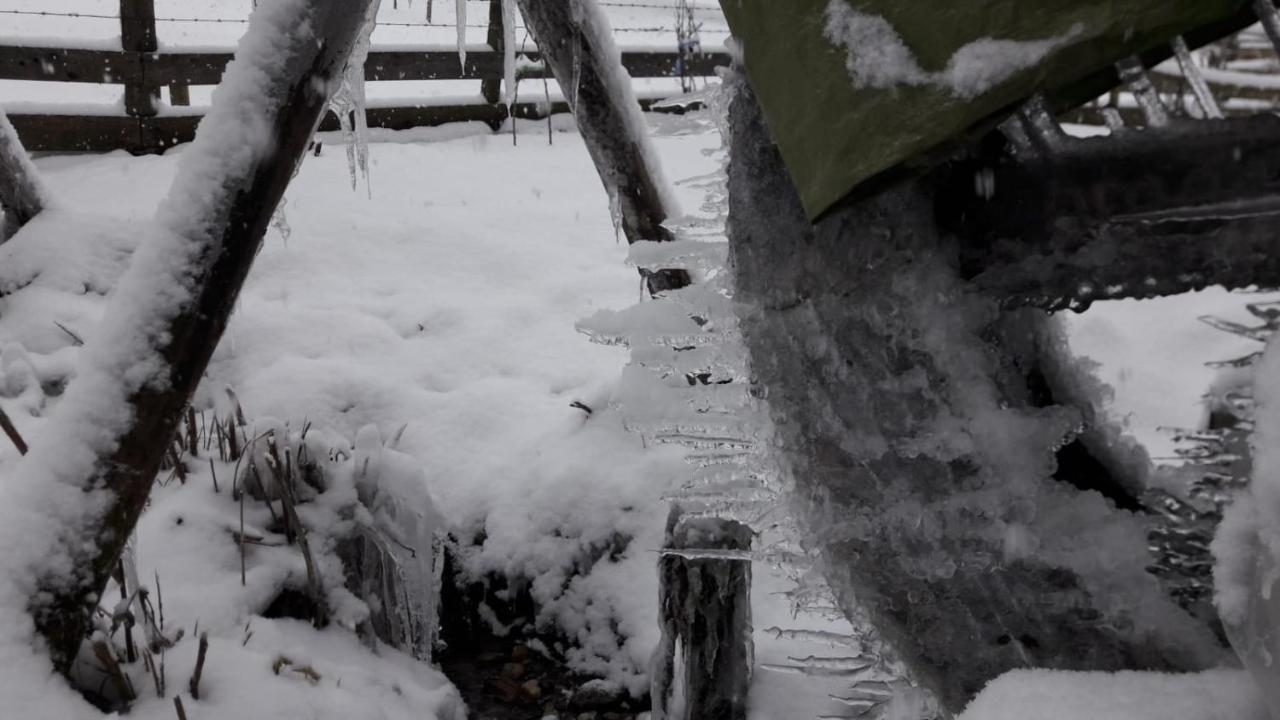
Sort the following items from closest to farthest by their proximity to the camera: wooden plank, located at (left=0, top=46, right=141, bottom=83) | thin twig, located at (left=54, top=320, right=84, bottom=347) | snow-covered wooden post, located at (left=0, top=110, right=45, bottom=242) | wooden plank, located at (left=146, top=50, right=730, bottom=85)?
thin twig, located at (left=54, top=320, right=84, bottom=347) → snow-covered wooden post, located at (left=0, top=110, right=45, bottom=242) → wooden plank, located at (left=0, top=46, right=141, bottom=83) → wooden plank, located at (left=146, top=50, right=730, bottom=85)

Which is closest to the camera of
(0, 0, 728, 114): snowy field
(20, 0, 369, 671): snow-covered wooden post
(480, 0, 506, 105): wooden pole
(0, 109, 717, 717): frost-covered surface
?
(20, 0, 369, 671): snow-covered wooden post

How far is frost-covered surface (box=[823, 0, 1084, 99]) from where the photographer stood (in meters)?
0.79

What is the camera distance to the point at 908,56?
851 mm

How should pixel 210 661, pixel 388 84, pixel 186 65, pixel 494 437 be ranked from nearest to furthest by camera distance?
1. pixel 210 661
2. pixel 494 437
3. pixel 186 65
4. pixel 388 84

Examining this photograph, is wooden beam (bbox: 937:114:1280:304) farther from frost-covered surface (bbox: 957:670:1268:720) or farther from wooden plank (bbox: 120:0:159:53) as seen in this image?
wooden plank (bbox: 120:0:159:53)

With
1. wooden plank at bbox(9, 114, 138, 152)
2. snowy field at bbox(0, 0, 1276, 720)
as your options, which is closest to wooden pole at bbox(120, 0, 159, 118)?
wooden plank at bbox(9, 114, 138, 152)

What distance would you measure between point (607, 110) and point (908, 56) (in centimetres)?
220

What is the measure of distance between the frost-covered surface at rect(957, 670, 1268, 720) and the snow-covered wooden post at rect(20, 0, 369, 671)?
1695 mm

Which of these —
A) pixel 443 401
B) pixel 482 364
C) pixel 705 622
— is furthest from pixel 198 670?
pixel 482 364

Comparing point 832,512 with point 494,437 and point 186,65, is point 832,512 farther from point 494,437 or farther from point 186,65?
point 186,65

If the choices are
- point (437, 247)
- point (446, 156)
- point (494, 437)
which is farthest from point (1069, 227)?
point (446, 156)

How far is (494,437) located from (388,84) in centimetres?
957

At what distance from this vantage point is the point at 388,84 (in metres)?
12.1

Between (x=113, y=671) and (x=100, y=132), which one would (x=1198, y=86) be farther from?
(x=100, y=132)
